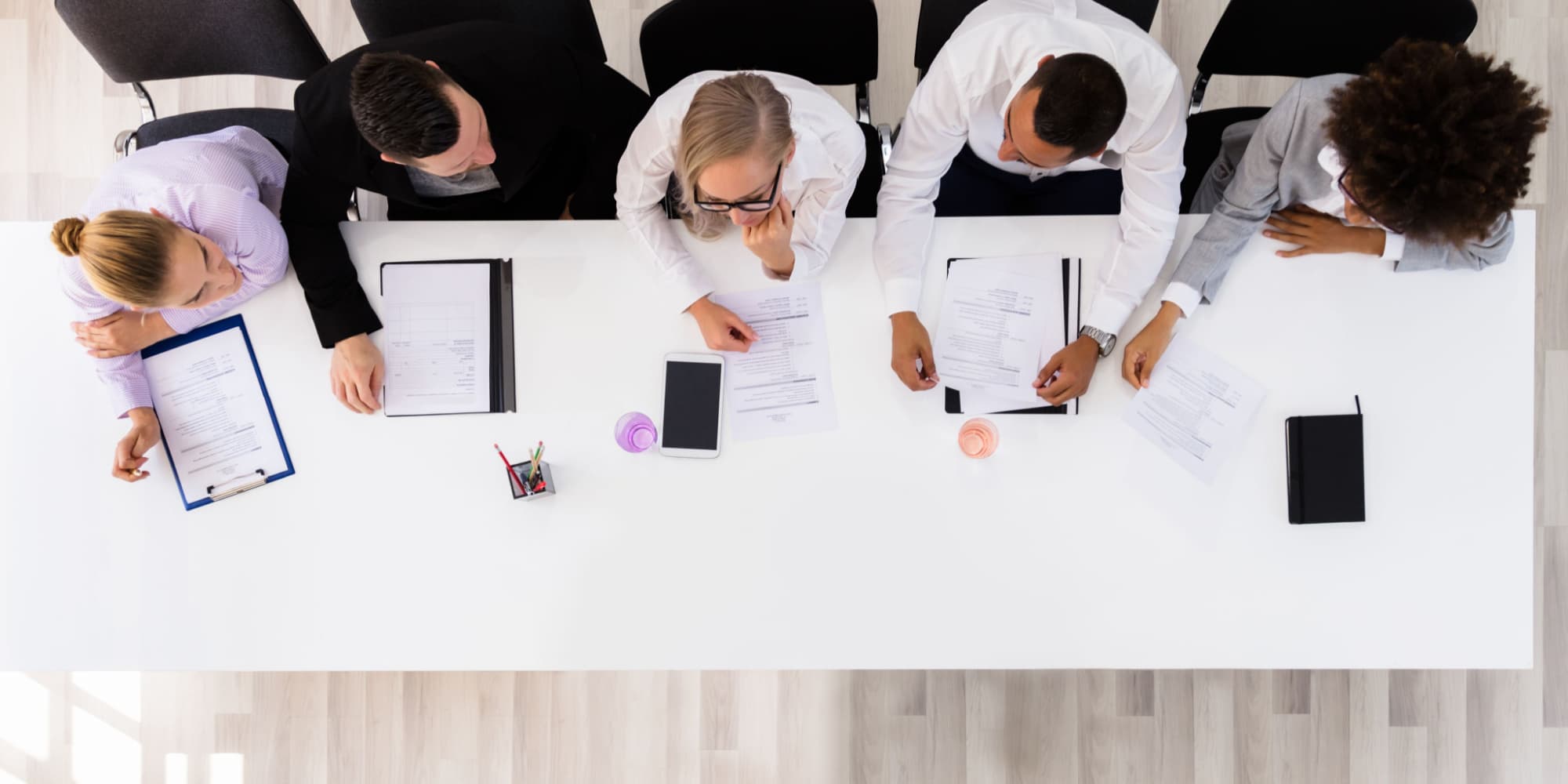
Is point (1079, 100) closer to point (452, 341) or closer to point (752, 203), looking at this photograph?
point (752, 203)

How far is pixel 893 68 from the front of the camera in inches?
98.3

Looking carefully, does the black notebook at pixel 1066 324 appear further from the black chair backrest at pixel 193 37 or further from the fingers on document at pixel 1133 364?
the black chair backrest at pixel 193 37

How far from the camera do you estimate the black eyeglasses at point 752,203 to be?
1.40 meters

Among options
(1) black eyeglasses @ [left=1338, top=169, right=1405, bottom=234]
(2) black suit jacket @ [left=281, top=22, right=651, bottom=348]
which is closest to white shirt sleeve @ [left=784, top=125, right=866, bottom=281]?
(2) black suit jacket @ [left=281, top=22, right=651, bottom=348]

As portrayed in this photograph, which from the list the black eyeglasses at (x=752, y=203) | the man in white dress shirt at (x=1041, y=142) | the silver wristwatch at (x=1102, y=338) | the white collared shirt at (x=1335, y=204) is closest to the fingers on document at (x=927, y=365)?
the man in white dress shirt at (x=1041, y=142)

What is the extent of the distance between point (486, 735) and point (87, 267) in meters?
1.61

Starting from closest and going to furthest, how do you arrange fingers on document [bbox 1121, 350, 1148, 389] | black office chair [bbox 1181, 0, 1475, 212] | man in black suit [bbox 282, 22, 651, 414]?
man in black suit [bbox 282, 22, 651, 414] → fingers on document [bbox 1121, 350, 1148, 389] → black office chair [bbox 1181, 0, 1475, 212]

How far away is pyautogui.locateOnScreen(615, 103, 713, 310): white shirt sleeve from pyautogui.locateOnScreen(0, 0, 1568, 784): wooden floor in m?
1.17

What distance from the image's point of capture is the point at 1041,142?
54.4 inches

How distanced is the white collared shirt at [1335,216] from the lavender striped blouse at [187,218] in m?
1.72

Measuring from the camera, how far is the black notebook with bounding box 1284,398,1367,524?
153 cm

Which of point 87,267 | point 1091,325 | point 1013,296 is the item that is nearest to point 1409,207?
point 1091,325

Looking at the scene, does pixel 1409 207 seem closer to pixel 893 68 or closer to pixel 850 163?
pixel 850 163

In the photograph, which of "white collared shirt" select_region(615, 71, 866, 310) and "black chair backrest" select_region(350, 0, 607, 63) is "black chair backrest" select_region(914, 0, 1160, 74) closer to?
"white collared shirt" select_region(615, 71, 866, 310)
